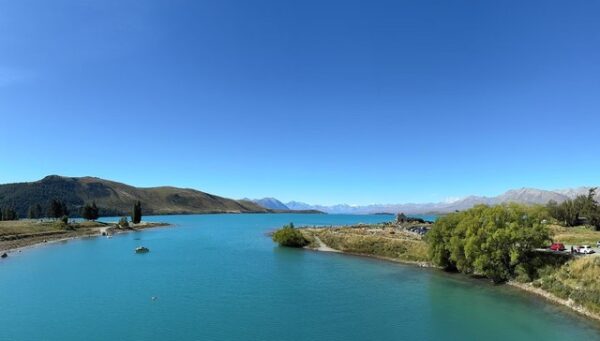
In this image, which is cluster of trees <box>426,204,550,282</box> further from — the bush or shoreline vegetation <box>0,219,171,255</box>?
shoreline vegetation <box>0,219,171,255</box>

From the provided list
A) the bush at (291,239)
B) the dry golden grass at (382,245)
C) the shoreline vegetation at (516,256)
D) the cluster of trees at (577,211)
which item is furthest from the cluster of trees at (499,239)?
the cluster of trees at (577,211)

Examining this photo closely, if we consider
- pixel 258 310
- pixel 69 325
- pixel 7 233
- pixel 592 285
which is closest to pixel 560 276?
pixel 592 285

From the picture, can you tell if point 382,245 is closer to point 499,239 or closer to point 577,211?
point 499,239

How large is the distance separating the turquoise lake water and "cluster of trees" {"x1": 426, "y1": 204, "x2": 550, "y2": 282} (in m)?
4.47

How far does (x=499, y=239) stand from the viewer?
63375 millimetres

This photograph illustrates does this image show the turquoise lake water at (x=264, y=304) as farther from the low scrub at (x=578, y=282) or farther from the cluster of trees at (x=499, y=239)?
the cluster of trees at (x=499, y=239)

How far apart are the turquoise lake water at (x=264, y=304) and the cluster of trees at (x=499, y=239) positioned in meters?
4.47

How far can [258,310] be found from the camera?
50219mm

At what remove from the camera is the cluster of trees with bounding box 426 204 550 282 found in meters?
63.0

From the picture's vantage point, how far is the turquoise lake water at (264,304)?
137 feet

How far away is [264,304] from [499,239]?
127 feet

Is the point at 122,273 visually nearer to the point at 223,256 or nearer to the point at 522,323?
the point at 223,256

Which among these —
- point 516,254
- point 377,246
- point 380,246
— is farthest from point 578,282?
point 377,246

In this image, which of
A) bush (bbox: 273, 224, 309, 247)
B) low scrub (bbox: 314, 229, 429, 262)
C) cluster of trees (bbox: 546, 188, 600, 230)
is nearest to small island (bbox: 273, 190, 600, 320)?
low scrub (bbox: 314, 229, 429, 262)
